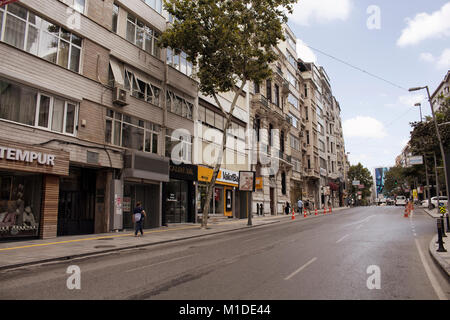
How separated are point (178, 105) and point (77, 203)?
34.3 ft

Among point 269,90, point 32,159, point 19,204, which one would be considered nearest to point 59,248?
point 19,204

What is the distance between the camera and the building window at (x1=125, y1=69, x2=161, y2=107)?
20.6 m

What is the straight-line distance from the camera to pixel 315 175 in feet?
182

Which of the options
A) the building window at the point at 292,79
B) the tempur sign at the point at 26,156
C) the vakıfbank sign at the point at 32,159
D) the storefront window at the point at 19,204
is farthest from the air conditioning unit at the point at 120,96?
the building window at the point at 292,79

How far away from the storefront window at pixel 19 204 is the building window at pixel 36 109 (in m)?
2.39

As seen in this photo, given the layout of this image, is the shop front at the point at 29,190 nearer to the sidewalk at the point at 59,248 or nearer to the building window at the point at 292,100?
the sidewalk at the point at 59,248

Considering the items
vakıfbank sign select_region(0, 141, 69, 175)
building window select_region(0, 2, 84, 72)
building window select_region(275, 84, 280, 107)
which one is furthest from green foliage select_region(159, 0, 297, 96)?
building window select_region(275, 84, 280, 107)

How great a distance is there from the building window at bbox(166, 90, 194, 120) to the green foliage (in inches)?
128

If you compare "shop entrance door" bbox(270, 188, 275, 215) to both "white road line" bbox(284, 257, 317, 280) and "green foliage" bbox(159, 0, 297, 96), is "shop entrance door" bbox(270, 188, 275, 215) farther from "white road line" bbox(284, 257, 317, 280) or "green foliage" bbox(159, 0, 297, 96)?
"white road line" bbox(284, 257, 317, 280)
